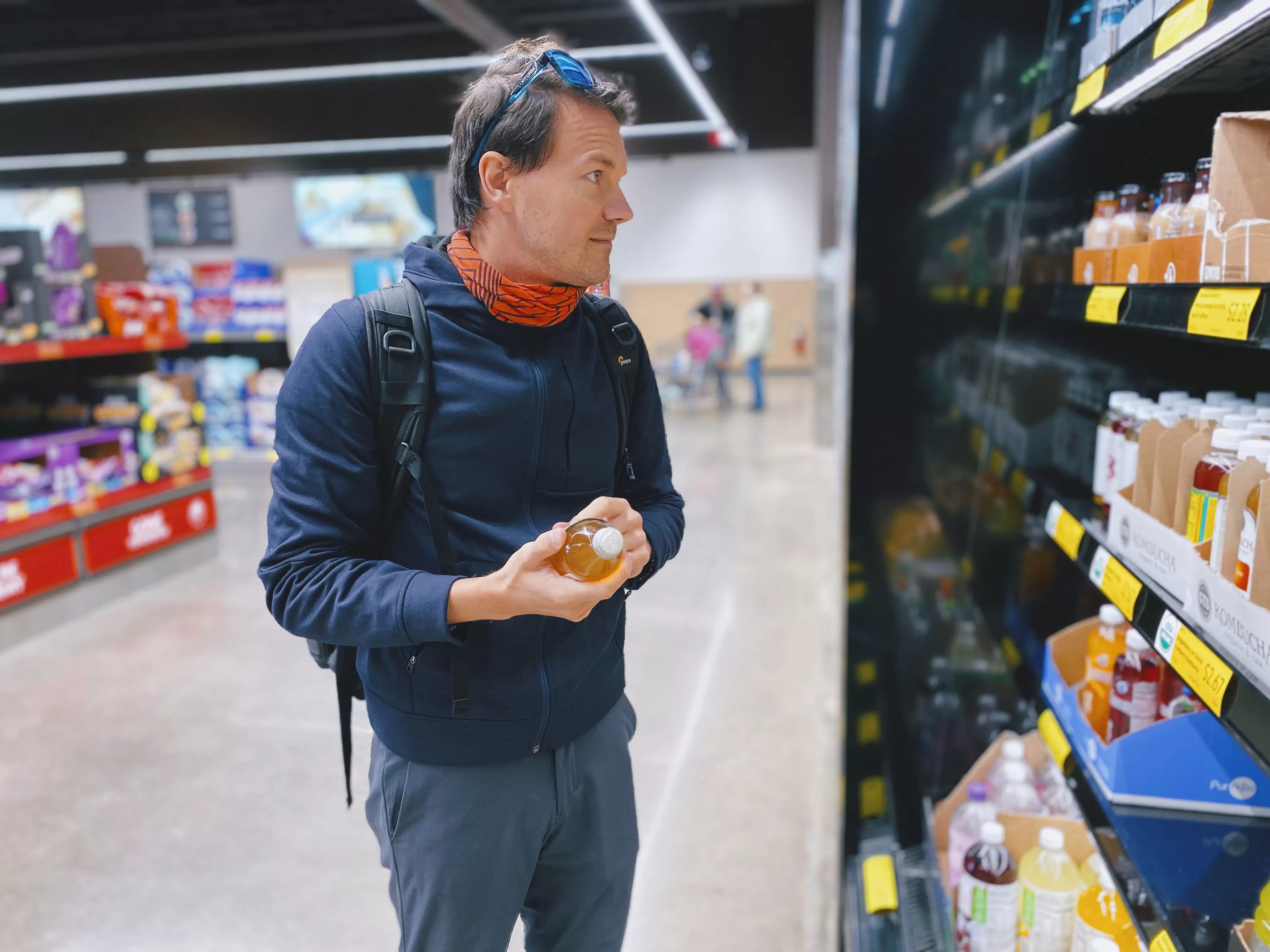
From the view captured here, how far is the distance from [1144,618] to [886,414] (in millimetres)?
1455

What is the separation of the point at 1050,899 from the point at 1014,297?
1.30m

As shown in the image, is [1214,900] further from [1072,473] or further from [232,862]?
[232,862]

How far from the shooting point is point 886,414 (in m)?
2.63

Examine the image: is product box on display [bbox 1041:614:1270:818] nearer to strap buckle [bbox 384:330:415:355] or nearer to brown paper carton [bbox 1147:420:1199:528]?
brown paper carton [bbox 1147:420:1199:528]

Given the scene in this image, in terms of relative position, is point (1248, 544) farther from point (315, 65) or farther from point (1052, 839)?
point (315, 65)

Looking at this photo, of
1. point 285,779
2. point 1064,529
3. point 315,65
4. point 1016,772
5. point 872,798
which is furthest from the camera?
point 315,65

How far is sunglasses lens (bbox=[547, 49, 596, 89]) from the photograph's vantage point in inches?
37.3

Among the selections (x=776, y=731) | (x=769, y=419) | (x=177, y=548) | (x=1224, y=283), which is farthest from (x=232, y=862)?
(x=769, y=419)

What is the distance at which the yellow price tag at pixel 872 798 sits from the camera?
8.39ft

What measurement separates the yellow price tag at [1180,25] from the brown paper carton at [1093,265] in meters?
0.41

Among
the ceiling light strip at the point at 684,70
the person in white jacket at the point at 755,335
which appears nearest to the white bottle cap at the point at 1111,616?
the ceiling light strip at the point at 684,70

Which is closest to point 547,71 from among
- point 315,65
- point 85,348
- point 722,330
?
point 85,348

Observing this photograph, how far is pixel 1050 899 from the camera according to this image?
67.4 inches

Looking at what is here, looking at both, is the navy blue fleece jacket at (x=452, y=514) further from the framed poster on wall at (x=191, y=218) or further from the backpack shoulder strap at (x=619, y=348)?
the framed poster on wall at (x=191, y=218)
